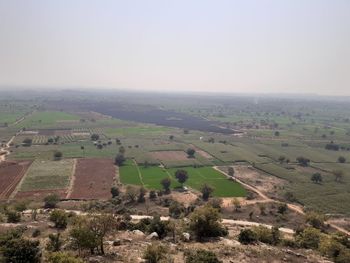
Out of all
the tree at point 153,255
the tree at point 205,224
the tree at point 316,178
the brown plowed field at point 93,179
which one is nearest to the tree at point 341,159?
the tree at point 316,178

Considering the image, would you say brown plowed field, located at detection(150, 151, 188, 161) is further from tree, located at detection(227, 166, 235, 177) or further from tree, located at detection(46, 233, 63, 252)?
tree, located at detection(46, 233, 63, 252)

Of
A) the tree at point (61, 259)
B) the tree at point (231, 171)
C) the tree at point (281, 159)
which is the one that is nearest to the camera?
the tree at point (61, 259)

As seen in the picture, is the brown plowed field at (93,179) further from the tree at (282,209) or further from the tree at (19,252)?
the tree at (19,252)

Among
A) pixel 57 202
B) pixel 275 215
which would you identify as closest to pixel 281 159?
pixel 275 215

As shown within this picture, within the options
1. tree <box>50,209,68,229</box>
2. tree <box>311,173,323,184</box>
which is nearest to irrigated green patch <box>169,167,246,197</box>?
tree <box>311,173,323,184</box>

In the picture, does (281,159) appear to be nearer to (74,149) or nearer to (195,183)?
(195,183)
